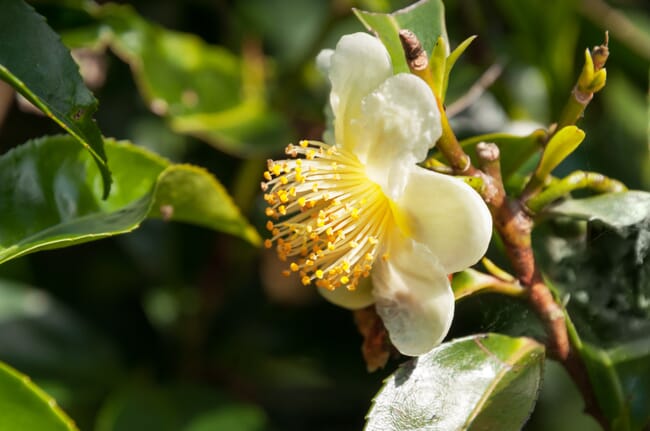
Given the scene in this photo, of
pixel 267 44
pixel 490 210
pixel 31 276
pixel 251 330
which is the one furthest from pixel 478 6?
pixel 31 276

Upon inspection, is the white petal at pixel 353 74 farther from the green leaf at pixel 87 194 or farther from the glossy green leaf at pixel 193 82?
the glossy green leaf at pixel 193 82

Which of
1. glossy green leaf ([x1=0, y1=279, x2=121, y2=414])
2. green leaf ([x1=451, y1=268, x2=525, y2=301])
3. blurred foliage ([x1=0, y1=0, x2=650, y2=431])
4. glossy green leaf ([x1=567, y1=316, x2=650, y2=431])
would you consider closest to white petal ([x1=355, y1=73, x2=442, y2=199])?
green leaf ([x1=451, y1=268, x2=525, y2=301])

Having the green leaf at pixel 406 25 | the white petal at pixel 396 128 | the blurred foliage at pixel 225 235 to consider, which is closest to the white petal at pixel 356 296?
the white petal at pixel 396 128

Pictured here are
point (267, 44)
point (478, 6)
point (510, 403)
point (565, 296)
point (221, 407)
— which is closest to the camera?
point (510, 403)

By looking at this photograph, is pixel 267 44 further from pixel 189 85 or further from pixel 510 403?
pixel 510 403

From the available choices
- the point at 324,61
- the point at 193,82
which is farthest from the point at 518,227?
the point at 193,82

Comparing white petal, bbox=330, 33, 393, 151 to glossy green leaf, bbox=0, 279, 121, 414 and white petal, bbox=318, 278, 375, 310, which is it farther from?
glossy green leaf, bbox=0, 279, 121, 414

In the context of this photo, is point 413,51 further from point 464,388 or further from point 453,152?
point 464,388
